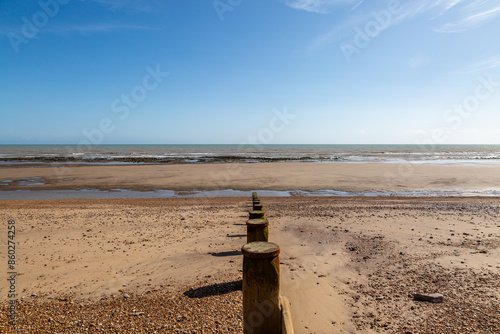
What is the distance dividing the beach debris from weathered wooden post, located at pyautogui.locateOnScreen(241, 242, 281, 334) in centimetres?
305

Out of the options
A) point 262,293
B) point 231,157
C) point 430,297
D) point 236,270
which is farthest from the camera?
point 231,157

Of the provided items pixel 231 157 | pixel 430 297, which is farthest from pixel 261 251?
pixel 231 157

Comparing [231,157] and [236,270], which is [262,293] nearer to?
[236,270]

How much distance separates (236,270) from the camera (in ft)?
19.1

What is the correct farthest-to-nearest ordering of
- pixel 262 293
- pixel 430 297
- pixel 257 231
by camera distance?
pixel 257 231
pixel 430 297
pixel 262 293

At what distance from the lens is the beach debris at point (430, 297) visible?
4.65 metres

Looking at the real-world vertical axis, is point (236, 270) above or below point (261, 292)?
below

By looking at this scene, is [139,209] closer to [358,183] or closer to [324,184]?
[324,184]

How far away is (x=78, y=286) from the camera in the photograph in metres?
5.20

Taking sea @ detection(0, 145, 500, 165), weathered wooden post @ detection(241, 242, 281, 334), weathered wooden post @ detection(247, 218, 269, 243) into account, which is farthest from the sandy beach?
sea @ detection(0, 145, 500, 165)

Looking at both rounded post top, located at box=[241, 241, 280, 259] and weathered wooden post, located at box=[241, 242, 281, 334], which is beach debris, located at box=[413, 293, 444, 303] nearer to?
weathered wooden post, located at box=[241, 242, 281, 334]

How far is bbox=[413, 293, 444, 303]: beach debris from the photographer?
15.3ft

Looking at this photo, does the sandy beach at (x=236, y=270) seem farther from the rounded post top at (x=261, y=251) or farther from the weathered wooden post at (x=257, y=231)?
the rounded post top at (x=261, y=251)

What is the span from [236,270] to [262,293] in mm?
2952
